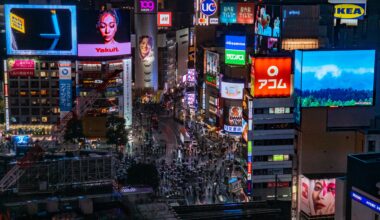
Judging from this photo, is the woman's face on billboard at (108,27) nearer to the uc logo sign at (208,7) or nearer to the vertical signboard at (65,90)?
the vertical signboard at (65,90)

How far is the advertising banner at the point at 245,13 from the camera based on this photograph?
60594mm

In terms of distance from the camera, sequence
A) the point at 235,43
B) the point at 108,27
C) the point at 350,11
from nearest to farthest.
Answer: the point at 235,43 < the point at 108,27 < the point at 350,11

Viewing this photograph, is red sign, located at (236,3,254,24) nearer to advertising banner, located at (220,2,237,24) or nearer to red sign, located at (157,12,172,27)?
advertising banner, located at (220,2,237,24)

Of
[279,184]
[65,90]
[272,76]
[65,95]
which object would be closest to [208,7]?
[65,90]

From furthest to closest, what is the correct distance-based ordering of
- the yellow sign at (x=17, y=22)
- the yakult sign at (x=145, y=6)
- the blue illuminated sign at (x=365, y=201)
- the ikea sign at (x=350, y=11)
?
1. the yakult sign at (x=145, y=6)
2. the ikea sign at (x=350, y=11)
3. the yellow sign at (x=17, y=22)
4. the blue illuminated sign at (x=365, y=201)

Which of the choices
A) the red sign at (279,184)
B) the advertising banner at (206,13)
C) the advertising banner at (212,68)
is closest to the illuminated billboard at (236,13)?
the advertising banner at (206,13)

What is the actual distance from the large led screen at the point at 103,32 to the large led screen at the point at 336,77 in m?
21.1

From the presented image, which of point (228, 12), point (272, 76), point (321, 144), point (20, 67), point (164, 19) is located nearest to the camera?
point (321, 144)

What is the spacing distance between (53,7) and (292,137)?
21927 millimetres

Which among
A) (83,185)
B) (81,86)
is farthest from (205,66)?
(83,185)

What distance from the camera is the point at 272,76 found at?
31.2m

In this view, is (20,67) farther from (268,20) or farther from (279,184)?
(279,184)

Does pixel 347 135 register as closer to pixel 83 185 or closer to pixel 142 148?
pixel 83 185

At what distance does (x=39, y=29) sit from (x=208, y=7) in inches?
857
